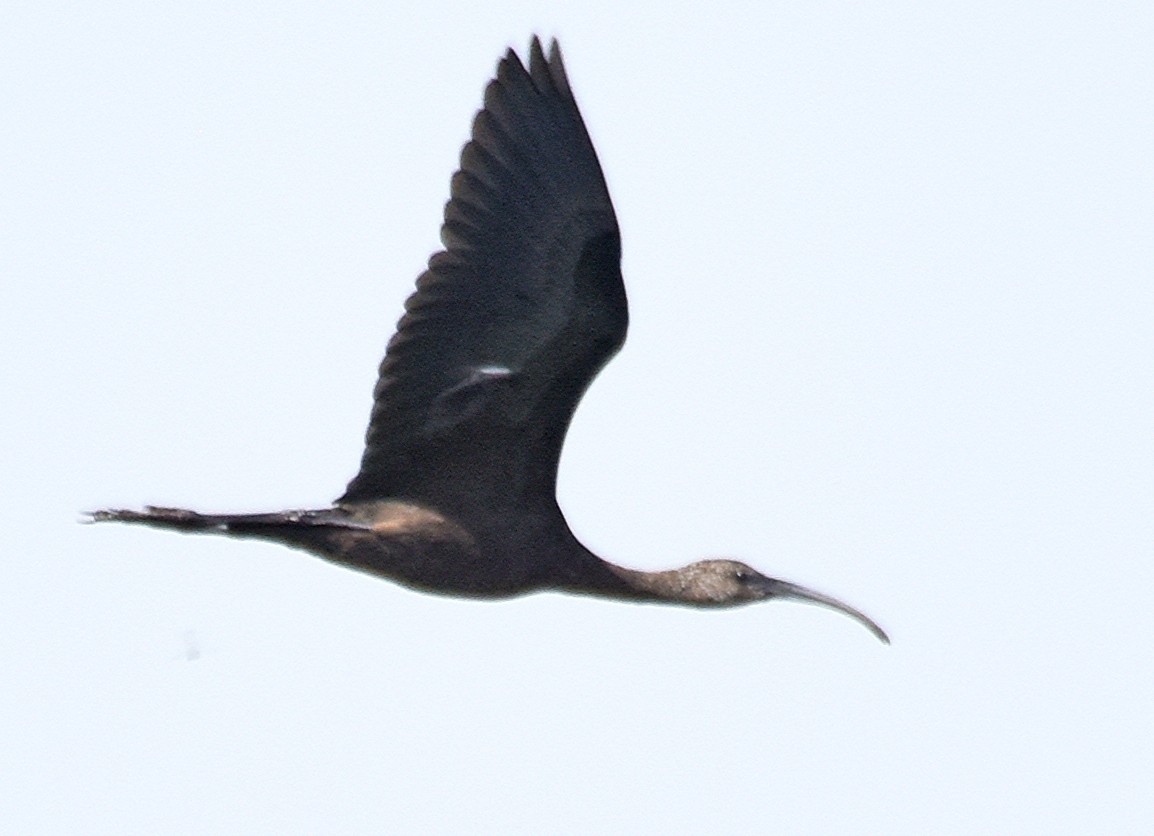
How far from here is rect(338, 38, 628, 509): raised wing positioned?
1345cm

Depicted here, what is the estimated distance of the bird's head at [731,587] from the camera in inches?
592

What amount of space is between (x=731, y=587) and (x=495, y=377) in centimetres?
216

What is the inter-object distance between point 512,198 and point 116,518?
2.63 m

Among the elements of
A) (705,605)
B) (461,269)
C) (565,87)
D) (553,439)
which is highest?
(565,87)

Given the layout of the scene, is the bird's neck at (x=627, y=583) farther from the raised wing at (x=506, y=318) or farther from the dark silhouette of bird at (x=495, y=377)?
the raised wing at (x=506, y=318)

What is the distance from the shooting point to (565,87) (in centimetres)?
1334

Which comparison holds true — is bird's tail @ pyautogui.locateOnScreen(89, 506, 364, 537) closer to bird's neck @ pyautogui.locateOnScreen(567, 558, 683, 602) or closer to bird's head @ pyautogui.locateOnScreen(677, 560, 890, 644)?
bird's neck @ pyautogui.locateOnScreen(567, 558, 683, 602)

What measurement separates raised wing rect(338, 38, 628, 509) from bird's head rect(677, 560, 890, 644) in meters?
1.26

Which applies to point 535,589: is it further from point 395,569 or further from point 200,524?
point 200,524

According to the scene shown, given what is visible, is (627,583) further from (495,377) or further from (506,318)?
(506,318)

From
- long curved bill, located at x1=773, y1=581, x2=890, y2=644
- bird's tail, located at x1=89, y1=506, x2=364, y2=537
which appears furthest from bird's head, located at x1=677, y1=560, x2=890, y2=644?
bird's tail, located at x1=89, y1=506, x2=364, y2=537

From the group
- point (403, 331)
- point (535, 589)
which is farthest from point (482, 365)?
point (535, 589)

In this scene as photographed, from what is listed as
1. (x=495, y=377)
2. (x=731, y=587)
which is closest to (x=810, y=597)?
(x=731, y=587)

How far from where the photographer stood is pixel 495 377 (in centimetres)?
1388
